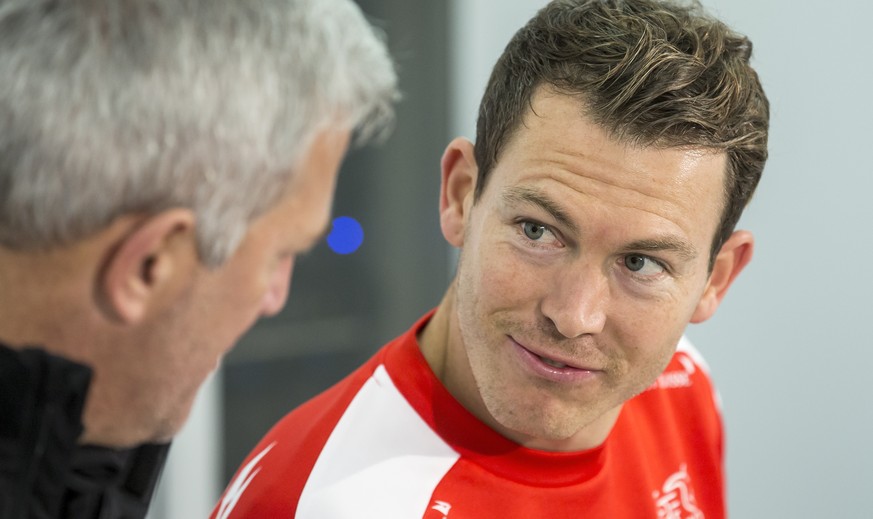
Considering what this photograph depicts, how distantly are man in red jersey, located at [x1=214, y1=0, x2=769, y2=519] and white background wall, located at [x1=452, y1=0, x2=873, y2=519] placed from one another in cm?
126

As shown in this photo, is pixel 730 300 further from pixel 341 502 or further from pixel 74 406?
pixel 74 406

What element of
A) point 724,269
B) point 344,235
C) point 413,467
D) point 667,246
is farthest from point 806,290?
point 413,467

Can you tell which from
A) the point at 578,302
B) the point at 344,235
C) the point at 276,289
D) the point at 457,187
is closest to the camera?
the point at 276,289

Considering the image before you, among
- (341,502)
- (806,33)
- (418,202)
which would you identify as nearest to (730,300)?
(806,33)

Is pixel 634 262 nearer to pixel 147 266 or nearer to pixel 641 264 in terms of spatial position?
pixel 641 264

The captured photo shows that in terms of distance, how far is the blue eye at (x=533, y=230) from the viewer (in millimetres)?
1208

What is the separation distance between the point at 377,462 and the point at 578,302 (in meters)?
0.31

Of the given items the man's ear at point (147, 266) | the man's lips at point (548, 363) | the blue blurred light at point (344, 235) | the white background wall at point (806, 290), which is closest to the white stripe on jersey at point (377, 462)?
the man's lips at point (548, 363)

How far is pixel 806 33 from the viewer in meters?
2.52

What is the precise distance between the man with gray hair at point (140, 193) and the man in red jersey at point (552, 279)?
329mm

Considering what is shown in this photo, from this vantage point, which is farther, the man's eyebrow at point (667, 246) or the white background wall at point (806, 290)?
the white background wall at point (806, 290)

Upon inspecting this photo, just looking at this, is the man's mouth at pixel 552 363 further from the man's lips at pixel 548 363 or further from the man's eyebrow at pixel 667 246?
the man's eyebrow at pixel 667 246

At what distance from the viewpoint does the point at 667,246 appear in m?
1.21

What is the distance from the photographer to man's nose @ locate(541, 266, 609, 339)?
1165 mm
